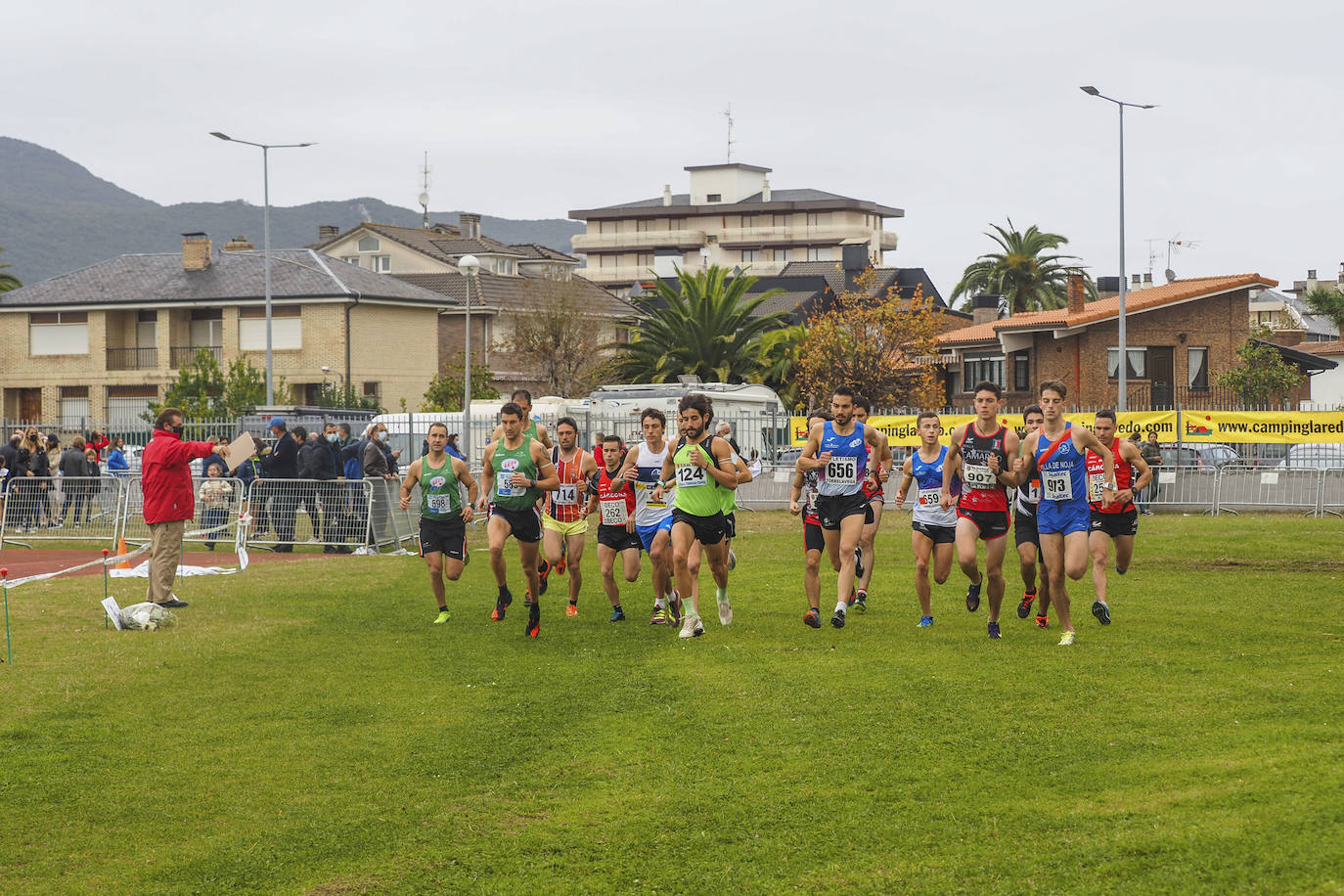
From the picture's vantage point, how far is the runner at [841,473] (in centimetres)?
1333

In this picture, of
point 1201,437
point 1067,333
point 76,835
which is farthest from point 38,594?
point 1067,333

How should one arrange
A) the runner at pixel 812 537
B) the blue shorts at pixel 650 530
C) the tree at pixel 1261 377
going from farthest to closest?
the tree at pixel 1261 377, the blue shorts at pixel 650 530, the runner at pixel 812 537

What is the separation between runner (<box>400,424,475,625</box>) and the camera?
14.7 meters

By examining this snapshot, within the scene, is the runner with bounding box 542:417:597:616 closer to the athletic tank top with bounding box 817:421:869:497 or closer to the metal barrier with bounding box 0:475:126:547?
the athletic tank top with bounding box 817:421:869:497

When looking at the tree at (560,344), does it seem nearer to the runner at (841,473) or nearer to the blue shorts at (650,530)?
the blue shorts at (650,530)

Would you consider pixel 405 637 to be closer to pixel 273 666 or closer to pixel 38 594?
pixel 273 666

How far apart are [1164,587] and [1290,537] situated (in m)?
7.97

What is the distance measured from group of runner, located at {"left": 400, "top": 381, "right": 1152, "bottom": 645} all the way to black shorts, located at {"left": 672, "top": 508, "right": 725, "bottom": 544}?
12 millimetres

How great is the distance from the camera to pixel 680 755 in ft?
28.7

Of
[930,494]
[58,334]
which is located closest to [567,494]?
[930,494]

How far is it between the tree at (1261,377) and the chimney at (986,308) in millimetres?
20637

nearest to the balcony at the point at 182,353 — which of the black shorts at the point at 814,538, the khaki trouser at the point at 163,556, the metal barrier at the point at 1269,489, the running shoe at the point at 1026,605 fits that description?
the metal barrier at the point at 1269,489

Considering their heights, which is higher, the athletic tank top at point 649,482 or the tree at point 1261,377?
the tree at point 1261,377

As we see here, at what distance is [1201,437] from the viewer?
104 feet
